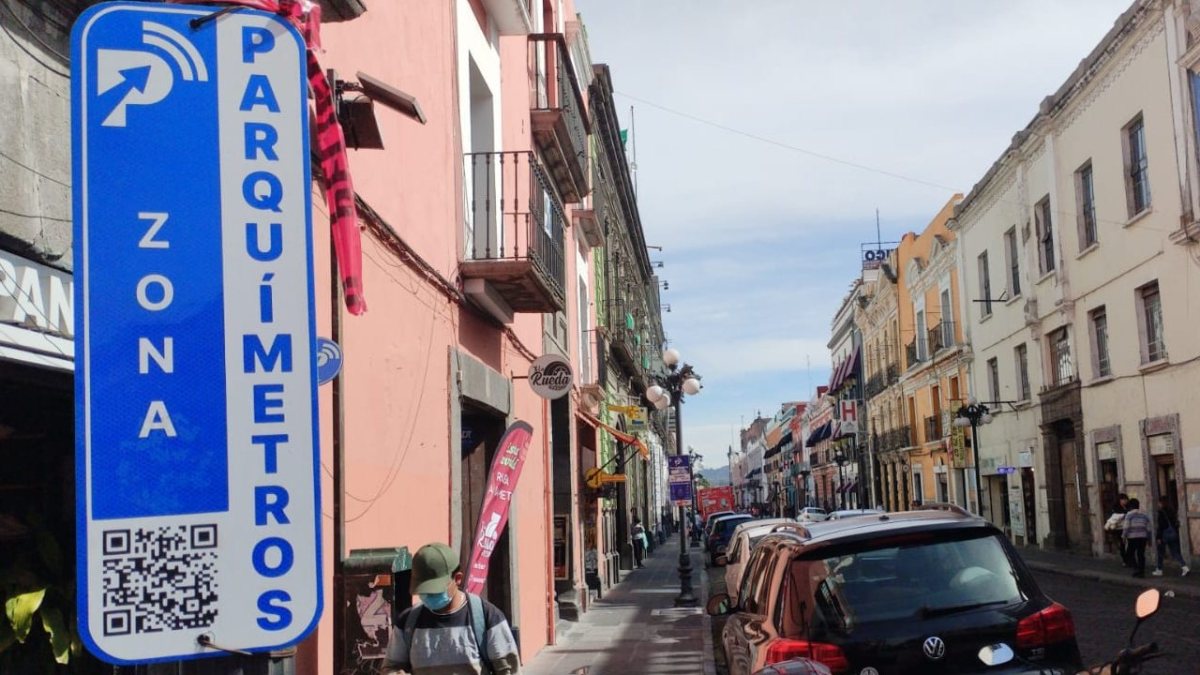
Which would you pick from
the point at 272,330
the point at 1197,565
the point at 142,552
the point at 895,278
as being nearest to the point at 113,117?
the point at 272,330

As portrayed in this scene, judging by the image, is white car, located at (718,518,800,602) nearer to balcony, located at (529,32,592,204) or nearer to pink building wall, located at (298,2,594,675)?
balcony, located at (529,32,592,204)

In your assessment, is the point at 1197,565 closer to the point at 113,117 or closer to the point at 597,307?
the point at 597,307

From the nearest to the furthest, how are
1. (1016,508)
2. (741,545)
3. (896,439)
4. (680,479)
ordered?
1. (741,545)
2. (680,479)
3. (1016,508)
4. (896,439)

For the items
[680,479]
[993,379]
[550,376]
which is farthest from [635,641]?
[993,379]

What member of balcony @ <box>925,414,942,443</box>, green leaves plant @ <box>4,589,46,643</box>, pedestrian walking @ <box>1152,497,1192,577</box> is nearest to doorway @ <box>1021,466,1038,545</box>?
pedestrian walking @ <box>1152,497,1192,577</box>

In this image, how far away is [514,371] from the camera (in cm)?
1364

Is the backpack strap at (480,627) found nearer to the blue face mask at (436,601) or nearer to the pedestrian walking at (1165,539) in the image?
the blue face mask at (436,601)

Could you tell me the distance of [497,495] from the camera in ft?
32.7

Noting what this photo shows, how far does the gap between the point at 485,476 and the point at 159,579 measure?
32.1ft

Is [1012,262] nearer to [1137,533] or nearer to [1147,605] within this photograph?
[1137,533]

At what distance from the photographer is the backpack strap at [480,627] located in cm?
536

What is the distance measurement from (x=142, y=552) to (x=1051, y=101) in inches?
1138

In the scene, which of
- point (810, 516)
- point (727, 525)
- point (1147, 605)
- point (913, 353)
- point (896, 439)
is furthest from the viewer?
point (896, 439)

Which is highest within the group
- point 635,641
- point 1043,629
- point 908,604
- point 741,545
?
point 908,604
